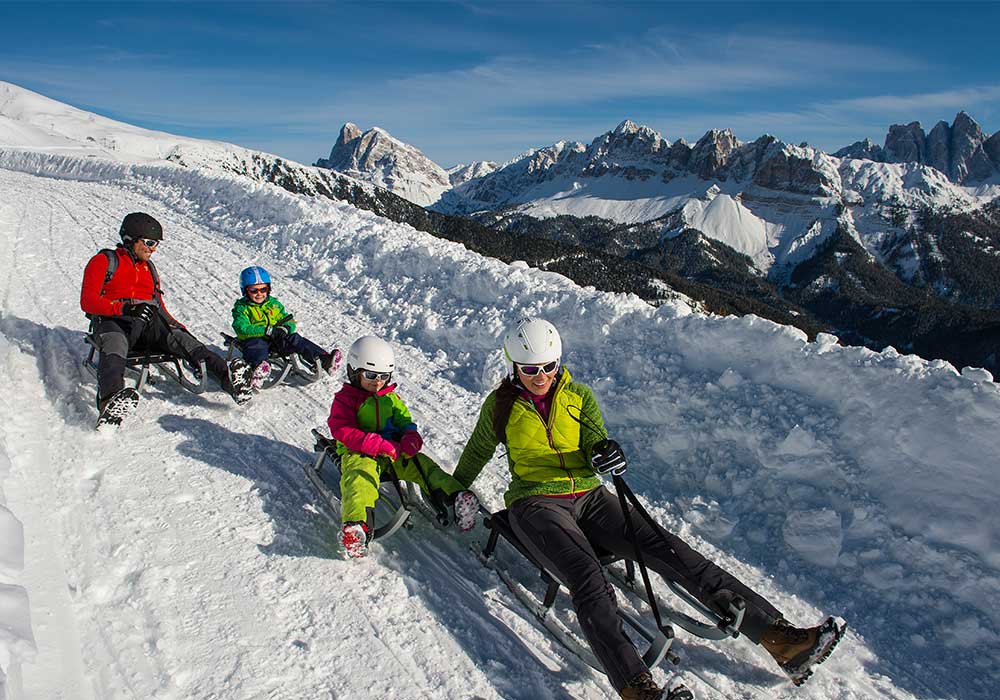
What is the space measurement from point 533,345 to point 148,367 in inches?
169

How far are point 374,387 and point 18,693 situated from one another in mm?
2882

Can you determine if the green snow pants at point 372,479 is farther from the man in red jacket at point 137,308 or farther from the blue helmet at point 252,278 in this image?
the blue helmet at point 252,278

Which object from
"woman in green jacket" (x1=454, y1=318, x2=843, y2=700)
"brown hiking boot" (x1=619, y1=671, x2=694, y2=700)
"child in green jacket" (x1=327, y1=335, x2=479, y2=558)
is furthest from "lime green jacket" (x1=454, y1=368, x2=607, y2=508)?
"brown hiking boot" (x1=619, y1=671, x2=694, y2=700)

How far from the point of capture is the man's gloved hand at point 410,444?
5.02 meters

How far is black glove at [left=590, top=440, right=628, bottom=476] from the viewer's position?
436 cm

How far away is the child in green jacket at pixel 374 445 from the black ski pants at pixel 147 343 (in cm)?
206

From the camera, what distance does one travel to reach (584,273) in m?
111

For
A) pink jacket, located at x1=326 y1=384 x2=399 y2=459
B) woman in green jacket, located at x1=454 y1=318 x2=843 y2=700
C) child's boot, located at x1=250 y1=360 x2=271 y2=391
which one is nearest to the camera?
woman in green jacket, located at x1=454 y1=318 x2=843 y2=700

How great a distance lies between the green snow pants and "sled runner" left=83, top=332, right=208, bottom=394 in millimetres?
2569

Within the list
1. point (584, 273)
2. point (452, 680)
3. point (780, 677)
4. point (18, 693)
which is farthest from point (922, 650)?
point (584, 273)

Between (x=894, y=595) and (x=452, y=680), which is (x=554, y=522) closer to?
(x=452, y=680)

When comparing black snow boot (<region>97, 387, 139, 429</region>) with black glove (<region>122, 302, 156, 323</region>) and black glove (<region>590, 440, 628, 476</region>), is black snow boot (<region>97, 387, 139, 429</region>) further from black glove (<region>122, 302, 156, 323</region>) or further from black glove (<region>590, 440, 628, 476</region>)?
black glove (<region>590, 440, 628, 476</region>)

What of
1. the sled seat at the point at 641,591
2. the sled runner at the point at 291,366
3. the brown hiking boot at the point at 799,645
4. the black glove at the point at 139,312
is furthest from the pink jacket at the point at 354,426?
the black glove at the point at 139,312

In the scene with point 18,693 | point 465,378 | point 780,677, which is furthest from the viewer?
point 465,378
